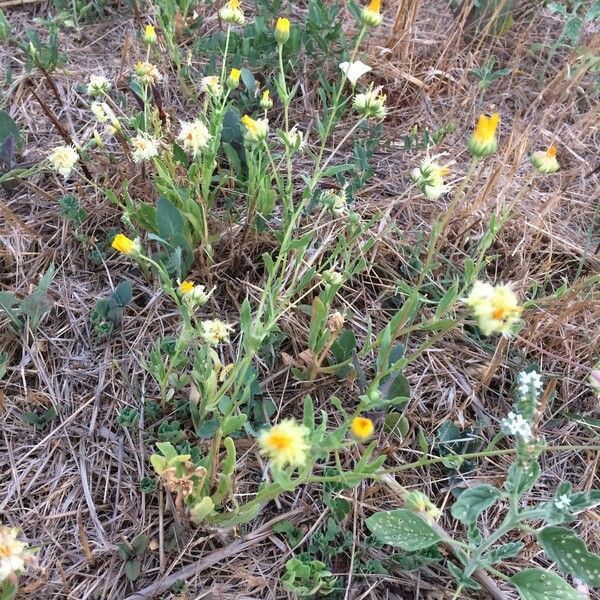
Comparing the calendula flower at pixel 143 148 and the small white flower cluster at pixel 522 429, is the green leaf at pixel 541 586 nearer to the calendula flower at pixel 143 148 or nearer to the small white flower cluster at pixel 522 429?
the small white flower cluster at pixel 522 429

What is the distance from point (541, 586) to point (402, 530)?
0.30 meters

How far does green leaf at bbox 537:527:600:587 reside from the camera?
3.97 ft

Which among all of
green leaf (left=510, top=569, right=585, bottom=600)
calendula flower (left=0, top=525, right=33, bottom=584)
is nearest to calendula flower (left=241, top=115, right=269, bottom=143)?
calendula flower (left=0, top=525, right=33, bottom=584)

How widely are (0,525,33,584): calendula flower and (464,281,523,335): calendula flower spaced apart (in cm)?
90

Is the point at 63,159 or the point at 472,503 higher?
the point at 63,159

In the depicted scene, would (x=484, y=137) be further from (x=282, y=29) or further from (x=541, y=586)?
(x=541, y=586)

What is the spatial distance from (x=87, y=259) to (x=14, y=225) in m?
0.23

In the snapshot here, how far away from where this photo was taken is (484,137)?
1.34 m

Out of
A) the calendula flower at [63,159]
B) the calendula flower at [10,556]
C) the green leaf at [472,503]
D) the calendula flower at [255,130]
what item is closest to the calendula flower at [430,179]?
the calendula flower at [255,130]

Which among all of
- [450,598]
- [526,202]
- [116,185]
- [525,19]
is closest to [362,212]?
[526,202]

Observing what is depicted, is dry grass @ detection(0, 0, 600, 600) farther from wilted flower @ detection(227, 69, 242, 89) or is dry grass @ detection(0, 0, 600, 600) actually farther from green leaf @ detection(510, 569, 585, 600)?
wilted flower @ detection(227, 69, 242, 89)

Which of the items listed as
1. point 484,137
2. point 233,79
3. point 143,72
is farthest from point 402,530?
point 143,72

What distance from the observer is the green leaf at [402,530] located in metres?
1.26

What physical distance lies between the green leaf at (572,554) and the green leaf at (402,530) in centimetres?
22
